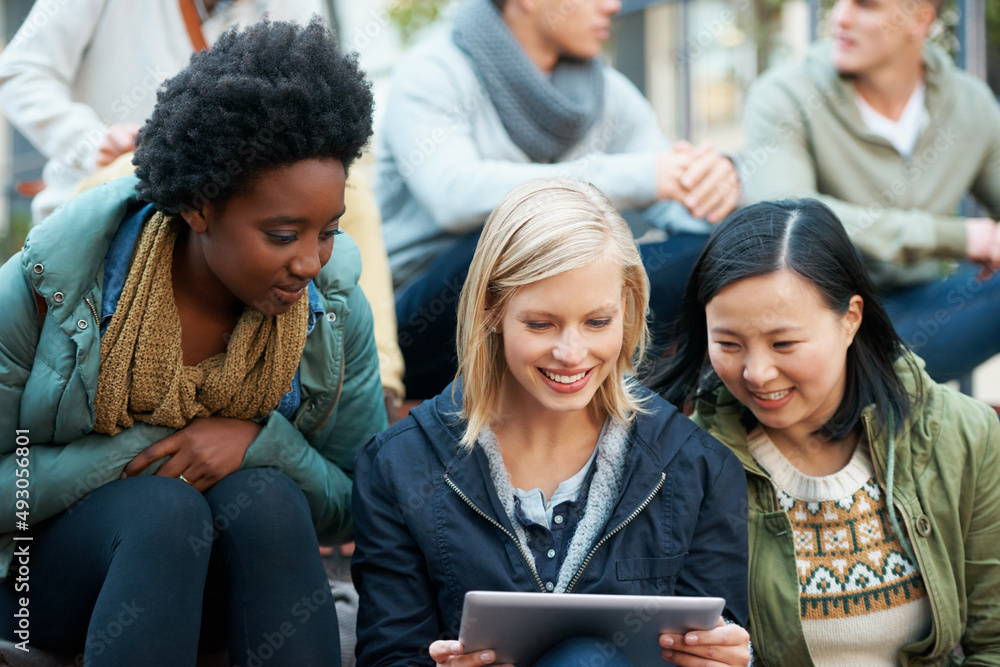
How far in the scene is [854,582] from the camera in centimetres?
192

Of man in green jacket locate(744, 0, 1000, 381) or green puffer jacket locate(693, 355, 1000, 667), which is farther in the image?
man in green jacket locate(744, 0, 1000, 381)

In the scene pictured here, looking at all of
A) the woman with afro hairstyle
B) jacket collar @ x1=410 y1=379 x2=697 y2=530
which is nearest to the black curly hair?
the woman with afro hairstyle

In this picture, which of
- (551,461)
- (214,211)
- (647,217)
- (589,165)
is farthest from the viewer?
(647,217)

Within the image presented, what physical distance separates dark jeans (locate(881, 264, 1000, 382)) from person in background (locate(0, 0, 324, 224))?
1.86m

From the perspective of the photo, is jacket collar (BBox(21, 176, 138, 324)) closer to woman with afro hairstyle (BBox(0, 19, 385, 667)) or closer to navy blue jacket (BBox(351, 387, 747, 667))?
woman with afro hairstyle (BBox(0, 19, 385, 667))

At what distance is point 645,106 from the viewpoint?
3.18m

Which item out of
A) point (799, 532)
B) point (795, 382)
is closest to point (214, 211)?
point (795, 382)

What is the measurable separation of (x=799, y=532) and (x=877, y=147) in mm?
1575

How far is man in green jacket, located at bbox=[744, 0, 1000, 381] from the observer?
2912mm

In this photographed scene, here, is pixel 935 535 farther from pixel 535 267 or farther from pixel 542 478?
pixel 535 267

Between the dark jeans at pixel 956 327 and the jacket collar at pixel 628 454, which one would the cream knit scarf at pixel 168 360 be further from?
the dark jeans at pixel 956 327

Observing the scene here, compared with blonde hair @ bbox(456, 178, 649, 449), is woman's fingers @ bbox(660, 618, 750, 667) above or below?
below

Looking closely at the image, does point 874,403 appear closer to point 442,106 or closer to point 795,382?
point 795,382

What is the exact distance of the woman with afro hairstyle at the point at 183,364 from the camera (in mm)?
1633
